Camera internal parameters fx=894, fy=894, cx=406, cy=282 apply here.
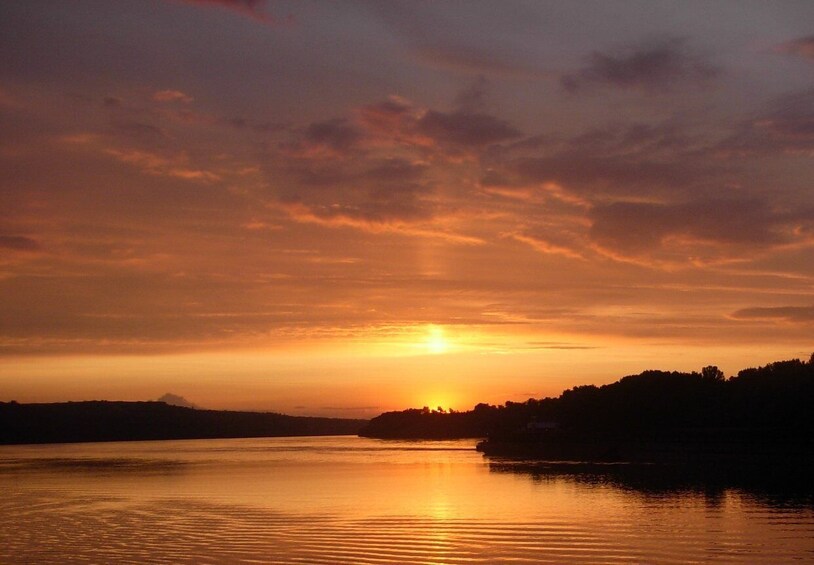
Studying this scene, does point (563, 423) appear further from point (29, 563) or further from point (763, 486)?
point (29, 563)

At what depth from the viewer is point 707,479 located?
74.2 m

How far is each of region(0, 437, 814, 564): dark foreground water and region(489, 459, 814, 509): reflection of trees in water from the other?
296 millimetres

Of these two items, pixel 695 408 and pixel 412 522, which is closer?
pixel 412 522

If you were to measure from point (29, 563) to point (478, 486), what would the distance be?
42344 millimetres

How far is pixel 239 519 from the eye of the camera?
154ft

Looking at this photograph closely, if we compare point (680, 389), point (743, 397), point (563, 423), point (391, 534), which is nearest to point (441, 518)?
point (391, 534)

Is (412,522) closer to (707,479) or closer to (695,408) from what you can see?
(707,479)

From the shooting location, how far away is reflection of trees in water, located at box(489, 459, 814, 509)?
56750 mm

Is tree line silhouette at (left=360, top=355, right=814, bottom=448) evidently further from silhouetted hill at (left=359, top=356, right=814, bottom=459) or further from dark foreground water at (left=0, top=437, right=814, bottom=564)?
dark foreground water at (left=0, top=437, right=814, bottom=564)

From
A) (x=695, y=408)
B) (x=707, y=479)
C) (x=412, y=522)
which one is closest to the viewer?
(x=412, y=522)

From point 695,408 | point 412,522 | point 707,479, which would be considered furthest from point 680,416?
point 412,522

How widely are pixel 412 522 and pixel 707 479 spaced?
39.1 metres

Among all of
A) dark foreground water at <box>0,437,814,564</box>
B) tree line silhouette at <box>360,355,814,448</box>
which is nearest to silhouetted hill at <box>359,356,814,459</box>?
tree line silhouette at <box>360,355,814,448</box>

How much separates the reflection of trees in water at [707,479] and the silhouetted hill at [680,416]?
15.3 m
